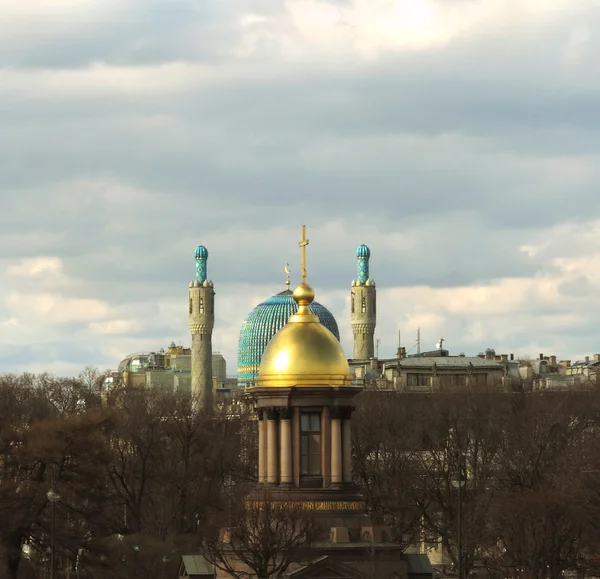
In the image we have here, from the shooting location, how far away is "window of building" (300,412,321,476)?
75562 mm

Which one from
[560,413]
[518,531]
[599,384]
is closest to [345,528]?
[518,531]

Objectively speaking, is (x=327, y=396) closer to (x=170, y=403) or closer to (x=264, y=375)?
(x=264, y=375)

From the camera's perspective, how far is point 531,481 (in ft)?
352

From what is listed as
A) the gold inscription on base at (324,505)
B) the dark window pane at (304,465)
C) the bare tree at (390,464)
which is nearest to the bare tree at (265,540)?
the gold inscription on base at (324,505)

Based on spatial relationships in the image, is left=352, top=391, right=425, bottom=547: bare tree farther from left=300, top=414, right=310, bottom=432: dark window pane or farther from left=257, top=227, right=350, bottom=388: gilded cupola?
left=300, top=414, right=310, bottom=432: dark window pane

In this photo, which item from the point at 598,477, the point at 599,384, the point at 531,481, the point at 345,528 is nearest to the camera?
the point at 345,528

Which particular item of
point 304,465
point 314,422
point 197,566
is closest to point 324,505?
point 304,465

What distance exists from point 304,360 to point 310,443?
2.68m

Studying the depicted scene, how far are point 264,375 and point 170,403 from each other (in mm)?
69220

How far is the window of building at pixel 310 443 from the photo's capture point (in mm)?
75562

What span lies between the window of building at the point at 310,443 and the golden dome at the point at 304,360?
44.9 inches

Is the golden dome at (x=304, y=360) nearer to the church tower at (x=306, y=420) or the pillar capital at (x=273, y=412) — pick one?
the church tower at (x=306, y=420)

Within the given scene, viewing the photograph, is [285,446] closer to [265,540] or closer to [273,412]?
[273,412]

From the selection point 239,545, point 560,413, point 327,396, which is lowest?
point 239,545
